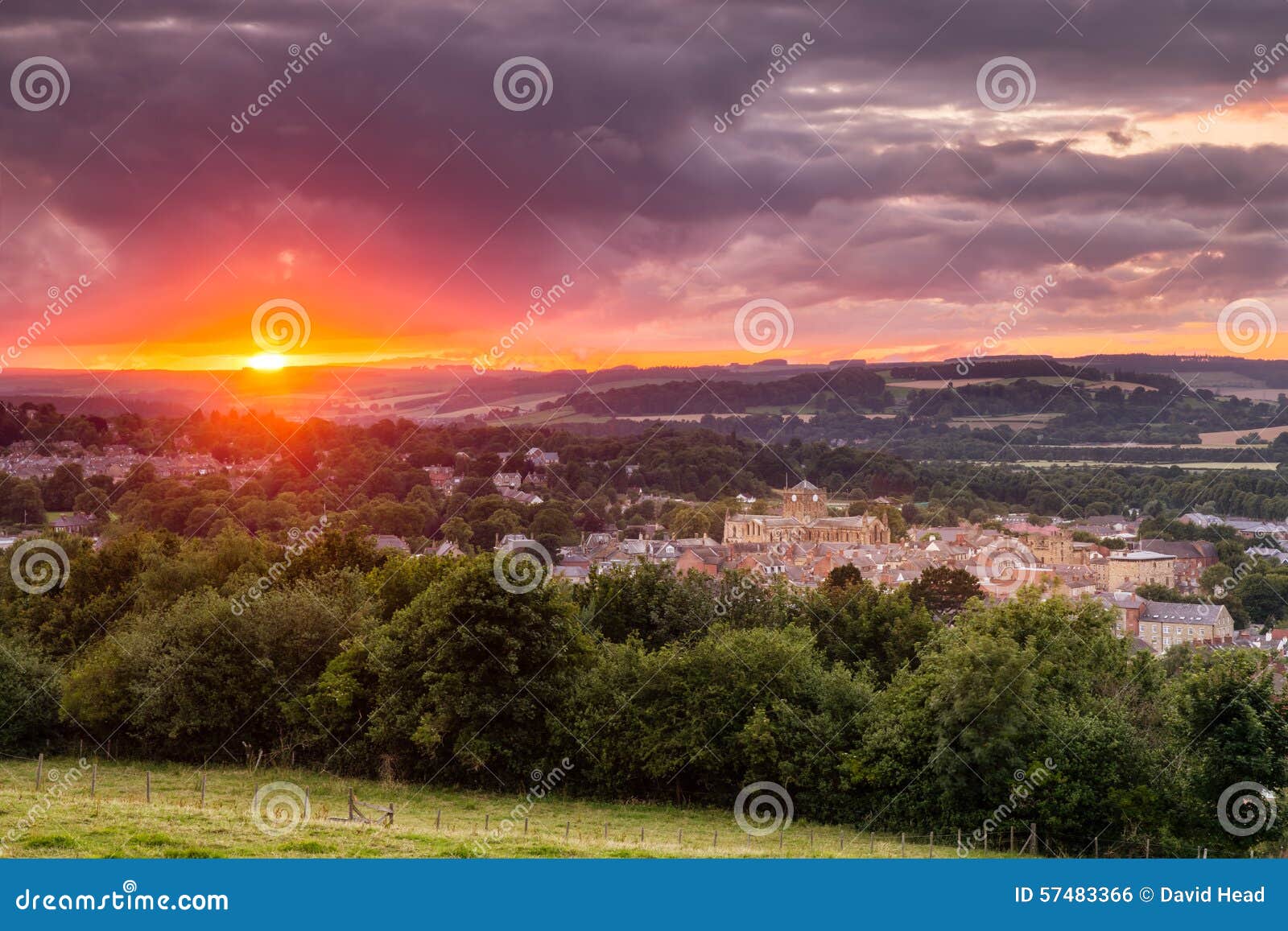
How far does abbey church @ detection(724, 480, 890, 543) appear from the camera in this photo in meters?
89.4

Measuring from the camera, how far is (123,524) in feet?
180

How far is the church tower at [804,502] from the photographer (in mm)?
98250

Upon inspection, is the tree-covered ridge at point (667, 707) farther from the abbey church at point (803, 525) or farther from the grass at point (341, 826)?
the abbey church at point (803, 525)

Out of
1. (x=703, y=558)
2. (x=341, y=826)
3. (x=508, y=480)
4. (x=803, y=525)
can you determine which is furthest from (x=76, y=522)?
(x=803, y=525)

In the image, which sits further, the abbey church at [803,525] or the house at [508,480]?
the abbey church at [803,525]

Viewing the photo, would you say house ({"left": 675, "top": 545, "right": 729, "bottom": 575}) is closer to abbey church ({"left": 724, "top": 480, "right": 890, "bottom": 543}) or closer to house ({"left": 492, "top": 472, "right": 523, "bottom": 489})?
abbey church ({"left": 724, "top": 480, "right": 890, "bottom": 543})

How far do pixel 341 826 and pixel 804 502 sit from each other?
87.4 m

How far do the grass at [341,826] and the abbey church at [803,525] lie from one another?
6470 centimetres

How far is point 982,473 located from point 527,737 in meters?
90.9

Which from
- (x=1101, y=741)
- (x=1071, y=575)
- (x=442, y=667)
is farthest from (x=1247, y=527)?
(x=442, y=667)

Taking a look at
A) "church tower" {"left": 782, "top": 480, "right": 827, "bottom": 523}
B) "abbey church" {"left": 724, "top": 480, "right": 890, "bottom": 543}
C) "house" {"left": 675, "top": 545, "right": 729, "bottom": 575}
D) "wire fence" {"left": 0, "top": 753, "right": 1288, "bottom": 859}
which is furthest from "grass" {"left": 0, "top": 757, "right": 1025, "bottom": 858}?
"church tower" {"left": 782, "top": 480, "right": 827, "bottom": 523}

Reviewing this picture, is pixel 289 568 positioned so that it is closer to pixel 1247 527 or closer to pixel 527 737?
pixel 527 737

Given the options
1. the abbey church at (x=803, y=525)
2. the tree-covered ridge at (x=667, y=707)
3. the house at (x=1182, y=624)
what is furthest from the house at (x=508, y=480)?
the tree-covered ridge at (x=667, y=707)

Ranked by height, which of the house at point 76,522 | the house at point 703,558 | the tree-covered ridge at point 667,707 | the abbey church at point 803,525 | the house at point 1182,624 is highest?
the abbey church at point 803,525
